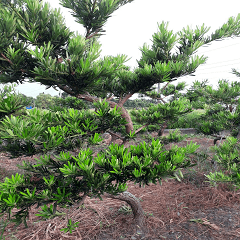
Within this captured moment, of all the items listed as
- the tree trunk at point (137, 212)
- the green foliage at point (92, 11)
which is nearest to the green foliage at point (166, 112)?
the tree trunk at point (137, 212)

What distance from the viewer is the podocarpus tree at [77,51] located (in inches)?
68.4

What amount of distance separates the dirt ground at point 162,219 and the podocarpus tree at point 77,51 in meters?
1.07

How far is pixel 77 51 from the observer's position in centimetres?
173

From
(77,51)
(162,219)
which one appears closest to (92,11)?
(77,51)

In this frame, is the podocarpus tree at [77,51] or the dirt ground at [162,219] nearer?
the podocarpus tree at [77,51]

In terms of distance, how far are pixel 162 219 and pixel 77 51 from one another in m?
2.63

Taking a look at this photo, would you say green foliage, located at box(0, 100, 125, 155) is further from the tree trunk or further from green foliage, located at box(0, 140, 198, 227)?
the tree trunk

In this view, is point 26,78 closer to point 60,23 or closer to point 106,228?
point 60,23

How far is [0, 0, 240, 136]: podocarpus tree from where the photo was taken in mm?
1737

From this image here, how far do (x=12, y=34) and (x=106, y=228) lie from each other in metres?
2.72

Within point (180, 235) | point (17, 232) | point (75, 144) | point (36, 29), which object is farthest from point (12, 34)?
point (180, 235)

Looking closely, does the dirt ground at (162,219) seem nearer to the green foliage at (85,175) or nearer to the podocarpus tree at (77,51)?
the green foliage at (85,175)

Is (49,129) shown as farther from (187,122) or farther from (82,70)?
(187,122)

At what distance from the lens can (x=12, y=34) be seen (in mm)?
1872
